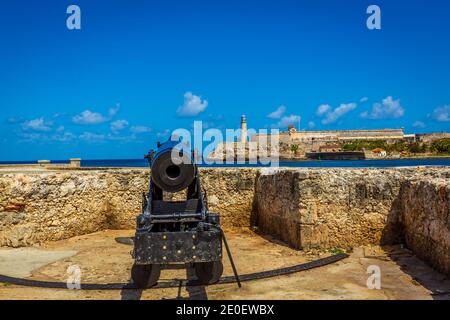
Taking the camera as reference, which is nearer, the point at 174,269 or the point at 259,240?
the point at 174,269

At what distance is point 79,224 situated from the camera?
9.16 m

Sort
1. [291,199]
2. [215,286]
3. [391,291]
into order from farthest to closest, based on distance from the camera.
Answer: [291,199] < [215,286] < [391,291]

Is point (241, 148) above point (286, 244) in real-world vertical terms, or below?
above

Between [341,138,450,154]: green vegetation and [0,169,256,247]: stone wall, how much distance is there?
8430cm

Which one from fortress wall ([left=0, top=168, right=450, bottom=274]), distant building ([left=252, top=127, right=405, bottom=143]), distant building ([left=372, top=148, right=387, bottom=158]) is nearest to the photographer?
fortress wall ([left=0, top=168, right=450, bottom=274])

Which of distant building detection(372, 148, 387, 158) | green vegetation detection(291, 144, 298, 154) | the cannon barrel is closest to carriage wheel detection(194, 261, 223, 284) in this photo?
the cannon barrel

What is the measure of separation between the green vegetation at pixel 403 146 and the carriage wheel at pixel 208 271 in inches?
3481

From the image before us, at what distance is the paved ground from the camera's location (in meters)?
5.00

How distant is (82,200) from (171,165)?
4.65 m

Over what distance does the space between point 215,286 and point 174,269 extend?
114 cm

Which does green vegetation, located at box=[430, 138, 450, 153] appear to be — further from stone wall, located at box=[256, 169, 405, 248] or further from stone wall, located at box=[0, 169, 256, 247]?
stone wall, located at box=[256, 169, 405, 248]

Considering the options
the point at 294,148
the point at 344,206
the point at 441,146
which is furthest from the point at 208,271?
the point at 294,148

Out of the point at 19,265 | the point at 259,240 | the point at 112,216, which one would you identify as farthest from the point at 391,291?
the point at 112,216
